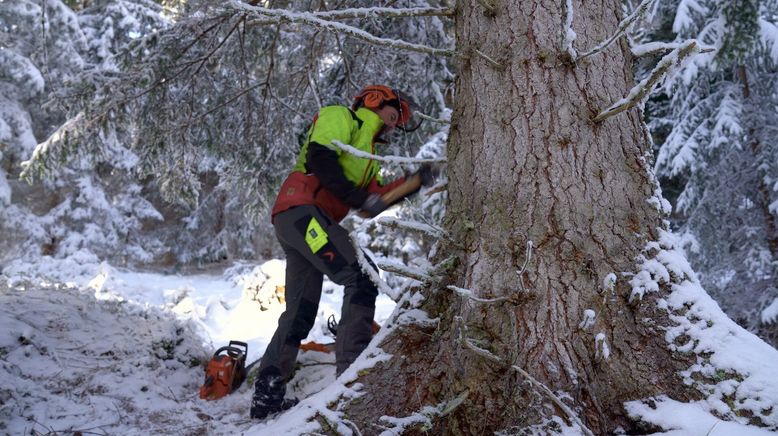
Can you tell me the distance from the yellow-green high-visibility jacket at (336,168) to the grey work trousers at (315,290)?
120 mm

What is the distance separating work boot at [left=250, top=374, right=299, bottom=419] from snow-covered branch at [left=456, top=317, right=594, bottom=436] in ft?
5.34

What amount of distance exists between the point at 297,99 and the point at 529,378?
4.44 meters

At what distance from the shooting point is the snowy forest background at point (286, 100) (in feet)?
16.6

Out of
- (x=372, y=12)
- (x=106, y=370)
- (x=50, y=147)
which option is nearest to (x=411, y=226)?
(x=372, y=12)

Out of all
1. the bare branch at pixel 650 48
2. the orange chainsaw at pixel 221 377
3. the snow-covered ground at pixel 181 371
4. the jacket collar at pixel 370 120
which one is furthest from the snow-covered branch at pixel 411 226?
the orange chainsaw at pixel 221 377

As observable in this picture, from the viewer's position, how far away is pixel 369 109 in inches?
132

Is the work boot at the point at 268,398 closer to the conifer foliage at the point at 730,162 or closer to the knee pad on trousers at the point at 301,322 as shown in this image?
the knee pad on trousers at the point at 301,322

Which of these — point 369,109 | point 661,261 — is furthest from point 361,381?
point 369,109

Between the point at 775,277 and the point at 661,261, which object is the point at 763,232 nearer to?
the point at 775,277

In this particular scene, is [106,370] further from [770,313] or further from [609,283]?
[770,313]

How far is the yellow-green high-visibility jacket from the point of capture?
3098 mm

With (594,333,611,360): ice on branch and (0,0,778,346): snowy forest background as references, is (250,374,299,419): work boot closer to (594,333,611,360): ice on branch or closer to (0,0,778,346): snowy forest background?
(0,0,778,346): snowy forest background

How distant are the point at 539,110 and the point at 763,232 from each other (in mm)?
7420

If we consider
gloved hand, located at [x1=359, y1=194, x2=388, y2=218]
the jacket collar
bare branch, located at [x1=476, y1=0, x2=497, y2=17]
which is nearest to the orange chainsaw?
gloved hand, located at [x1=359, y1=194, x2=388, y2=218]
